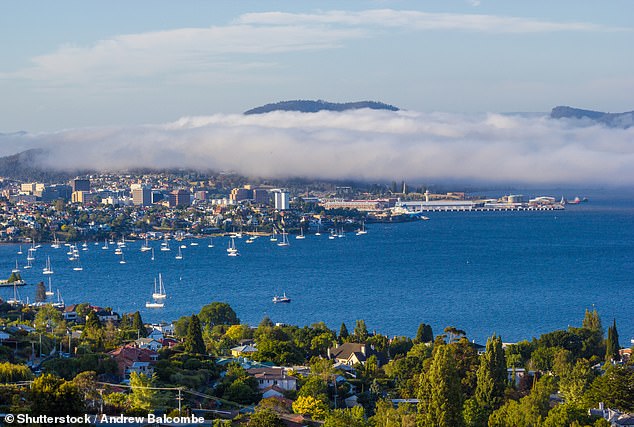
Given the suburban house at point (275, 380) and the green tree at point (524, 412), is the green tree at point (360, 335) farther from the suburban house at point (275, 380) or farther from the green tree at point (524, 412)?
the green tree at point (524, 412)

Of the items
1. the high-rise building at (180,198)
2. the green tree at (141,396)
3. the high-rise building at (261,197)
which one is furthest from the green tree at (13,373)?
the high-rise building at (261,197)

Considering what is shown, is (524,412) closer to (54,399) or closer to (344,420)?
(344,420)

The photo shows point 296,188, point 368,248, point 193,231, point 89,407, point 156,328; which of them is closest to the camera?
point 89,407

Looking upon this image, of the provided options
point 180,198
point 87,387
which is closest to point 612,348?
point 87,387

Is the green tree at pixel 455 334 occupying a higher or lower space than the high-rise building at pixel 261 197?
lower

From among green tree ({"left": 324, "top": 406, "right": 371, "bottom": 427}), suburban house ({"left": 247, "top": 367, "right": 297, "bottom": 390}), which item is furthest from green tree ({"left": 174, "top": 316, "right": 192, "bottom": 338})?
green tree ({"left": 324, "top": 406, "right": 371, "bottom": 427})

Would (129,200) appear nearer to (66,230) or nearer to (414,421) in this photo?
(66,230)

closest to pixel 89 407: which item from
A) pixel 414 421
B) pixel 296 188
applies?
pixel 414 421
